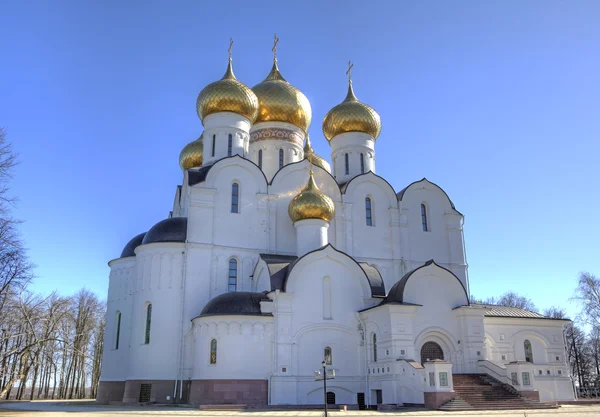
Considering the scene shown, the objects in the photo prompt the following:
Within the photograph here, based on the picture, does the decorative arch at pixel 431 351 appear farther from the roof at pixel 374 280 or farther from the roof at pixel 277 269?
the roof at pixel 277 269

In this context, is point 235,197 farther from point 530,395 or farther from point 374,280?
point 530,395

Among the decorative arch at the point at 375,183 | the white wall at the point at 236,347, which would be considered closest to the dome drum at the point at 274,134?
the decorative arch at the point at 375,183

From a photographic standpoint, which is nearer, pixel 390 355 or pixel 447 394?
pixel 447 394

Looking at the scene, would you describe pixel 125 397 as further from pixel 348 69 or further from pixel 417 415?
pixel 348 69

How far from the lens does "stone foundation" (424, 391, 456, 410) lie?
17.4 metres

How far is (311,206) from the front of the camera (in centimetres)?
2292

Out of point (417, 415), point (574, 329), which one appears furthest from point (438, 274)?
point (574, 329)

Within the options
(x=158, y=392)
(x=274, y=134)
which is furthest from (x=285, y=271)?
(x=274, y=134)

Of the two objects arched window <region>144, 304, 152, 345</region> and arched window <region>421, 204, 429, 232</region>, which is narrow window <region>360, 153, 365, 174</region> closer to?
arched window <region>421, 204, 429, 232</region>

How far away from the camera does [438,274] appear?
20.8m

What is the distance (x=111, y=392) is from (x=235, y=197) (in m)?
9.88

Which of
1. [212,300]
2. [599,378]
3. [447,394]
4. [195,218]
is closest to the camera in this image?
[447,394]

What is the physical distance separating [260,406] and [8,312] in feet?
28.7

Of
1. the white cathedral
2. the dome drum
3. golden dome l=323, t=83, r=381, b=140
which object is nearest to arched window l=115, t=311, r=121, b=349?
the white cathedral
